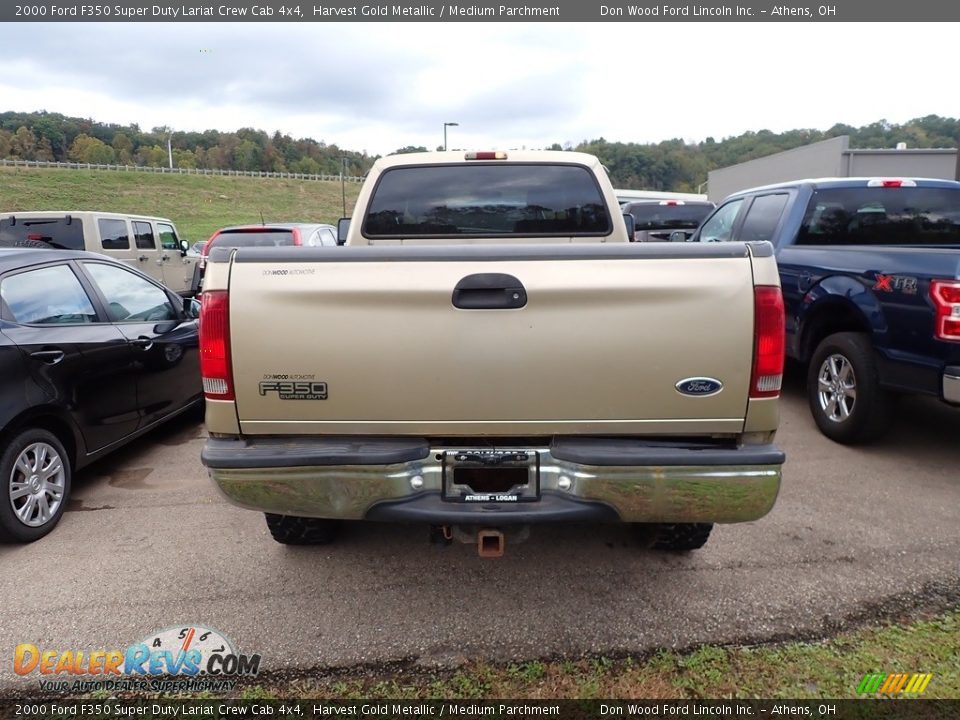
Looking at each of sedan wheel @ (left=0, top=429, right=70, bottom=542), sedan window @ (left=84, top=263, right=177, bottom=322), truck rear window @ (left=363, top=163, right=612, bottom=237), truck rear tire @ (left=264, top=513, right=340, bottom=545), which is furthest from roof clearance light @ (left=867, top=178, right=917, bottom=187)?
sedan wheel @ (left=0, top=429, right=70, bottom=542)

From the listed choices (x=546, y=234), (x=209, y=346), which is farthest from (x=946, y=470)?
(x=209, y=346)

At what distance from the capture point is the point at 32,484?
347 centimetres

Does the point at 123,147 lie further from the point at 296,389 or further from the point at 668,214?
the point at 296,389

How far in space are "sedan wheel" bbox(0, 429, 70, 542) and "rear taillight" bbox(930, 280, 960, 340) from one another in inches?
213

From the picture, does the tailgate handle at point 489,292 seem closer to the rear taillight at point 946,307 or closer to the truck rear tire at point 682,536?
the truck rear tire at point 682,536

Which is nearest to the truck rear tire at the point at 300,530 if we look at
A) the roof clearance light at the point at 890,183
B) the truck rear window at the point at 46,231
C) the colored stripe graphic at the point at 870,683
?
the colored stripe graphic at the point at 870,683

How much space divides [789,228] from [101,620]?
579 centimetres

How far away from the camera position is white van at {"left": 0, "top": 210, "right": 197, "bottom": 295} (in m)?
10.0

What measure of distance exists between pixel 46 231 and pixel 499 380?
35.5 feet

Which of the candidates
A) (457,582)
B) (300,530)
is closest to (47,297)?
(300,530)

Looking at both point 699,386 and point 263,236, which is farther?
point 263,236

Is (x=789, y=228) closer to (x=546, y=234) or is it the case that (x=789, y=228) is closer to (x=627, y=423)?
(x=546, y=234)

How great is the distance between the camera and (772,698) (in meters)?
2.30

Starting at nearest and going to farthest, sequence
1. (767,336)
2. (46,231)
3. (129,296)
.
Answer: (767,336) < (129,296) < (46,231)
